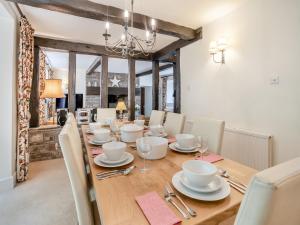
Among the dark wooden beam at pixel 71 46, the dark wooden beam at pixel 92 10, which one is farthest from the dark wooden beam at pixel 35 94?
the dark wooden beam at pixel 92 10

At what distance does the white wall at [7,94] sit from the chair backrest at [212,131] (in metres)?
2.43

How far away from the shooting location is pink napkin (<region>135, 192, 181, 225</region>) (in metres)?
0.63

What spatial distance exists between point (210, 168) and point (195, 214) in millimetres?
285

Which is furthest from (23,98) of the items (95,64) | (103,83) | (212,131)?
(95,64)

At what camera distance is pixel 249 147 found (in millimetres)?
2182

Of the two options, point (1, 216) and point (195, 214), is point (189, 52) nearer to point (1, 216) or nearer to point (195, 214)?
point (195, 214)

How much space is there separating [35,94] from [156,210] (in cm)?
356

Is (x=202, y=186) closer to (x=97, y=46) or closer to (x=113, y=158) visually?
(x=113, y=158)

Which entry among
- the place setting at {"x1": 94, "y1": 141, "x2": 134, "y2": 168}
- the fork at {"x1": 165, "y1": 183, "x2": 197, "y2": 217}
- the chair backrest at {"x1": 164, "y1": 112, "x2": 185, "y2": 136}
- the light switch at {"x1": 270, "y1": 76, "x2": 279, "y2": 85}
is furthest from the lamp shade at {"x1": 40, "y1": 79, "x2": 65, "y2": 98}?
the light switch at {"x1": 270, "y1": 76, "x2": 279, "y2": 85}

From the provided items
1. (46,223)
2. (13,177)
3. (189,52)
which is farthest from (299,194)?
(189,52)

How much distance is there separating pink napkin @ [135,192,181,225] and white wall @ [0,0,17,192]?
7.72 feet

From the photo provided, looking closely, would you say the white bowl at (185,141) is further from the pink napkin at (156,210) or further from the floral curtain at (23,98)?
the floral curtain at (23,98)

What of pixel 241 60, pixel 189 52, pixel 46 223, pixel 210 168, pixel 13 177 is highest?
pixel 189 52

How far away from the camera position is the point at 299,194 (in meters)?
0.47
